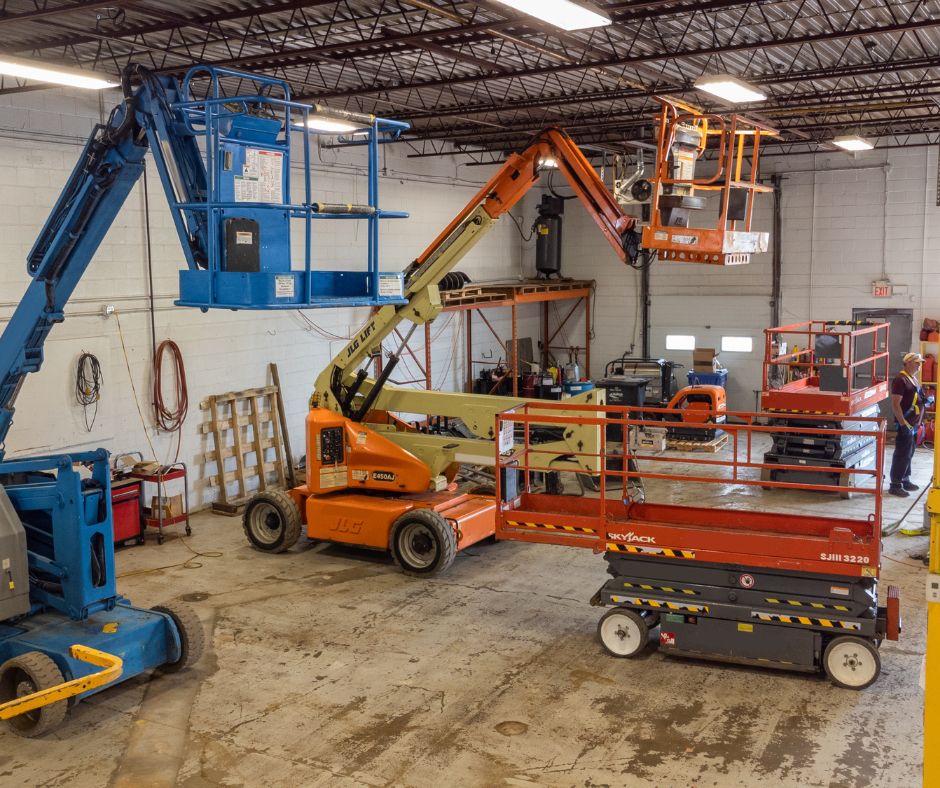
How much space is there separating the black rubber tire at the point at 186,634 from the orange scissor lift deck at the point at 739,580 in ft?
10.4

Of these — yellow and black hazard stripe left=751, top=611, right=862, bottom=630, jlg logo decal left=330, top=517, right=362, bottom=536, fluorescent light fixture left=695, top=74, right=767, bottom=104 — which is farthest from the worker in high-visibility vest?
jlg logo decal left=330, top=517, right=362, bottom=536

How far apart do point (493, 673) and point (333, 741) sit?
1911mm

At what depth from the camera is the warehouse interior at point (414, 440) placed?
7816 millimetres

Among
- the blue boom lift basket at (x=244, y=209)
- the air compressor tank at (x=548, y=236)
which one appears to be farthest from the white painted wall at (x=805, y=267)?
the blue boom lift basket at (x=244, y=209)

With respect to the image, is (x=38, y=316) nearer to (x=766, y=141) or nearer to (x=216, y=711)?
(x=216, y=711)

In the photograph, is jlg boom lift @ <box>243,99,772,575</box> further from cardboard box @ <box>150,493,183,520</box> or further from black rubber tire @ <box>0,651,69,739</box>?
black rubber tire @ <box>0,651,69,739</box>

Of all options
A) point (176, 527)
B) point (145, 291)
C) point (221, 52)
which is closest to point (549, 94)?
point (221, 52)

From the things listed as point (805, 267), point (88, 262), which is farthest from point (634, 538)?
point (805, 267)

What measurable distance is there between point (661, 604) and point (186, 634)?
4.57m

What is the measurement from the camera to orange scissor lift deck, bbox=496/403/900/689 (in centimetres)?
879

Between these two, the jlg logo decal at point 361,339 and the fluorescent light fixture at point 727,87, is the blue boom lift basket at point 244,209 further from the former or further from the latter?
the fluorescent light fixture at point 727,87

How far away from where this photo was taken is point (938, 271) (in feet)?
73.1

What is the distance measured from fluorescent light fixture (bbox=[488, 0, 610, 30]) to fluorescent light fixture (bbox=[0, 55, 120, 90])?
494 cm

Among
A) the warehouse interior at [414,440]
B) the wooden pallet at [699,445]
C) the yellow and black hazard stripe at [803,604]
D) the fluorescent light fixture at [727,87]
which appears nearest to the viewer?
the warehouse interior at [414,440]
